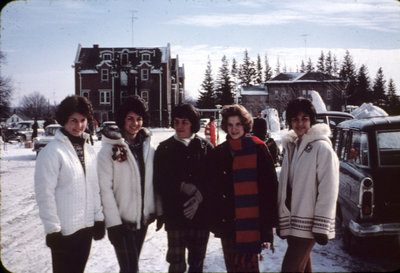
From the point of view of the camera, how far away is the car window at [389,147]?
4.55 meters

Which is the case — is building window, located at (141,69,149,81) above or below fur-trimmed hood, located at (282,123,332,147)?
above

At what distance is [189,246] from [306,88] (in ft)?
129

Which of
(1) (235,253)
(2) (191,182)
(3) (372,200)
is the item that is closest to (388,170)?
(3) (372,200)

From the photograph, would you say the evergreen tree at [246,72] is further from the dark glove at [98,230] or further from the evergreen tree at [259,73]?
the dark glove at [98,230]

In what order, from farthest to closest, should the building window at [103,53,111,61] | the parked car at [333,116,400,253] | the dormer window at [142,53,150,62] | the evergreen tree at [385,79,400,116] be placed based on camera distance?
the building window at [103,53,111,61], the dormer window at [142,53,150,62], the evergreen tree at [385,79,400,116], the parked car at [333,116,400,253]

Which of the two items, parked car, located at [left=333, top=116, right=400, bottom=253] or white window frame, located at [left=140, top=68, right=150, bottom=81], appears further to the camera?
white window frame, located at [left=140, top=68, right=150, bottom=81]

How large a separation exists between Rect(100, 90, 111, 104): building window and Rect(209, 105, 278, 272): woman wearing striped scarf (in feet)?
125

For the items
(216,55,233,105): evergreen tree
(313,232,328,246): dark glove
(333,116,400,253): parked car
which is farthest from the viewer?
(216,55,233,105): evergreen tree

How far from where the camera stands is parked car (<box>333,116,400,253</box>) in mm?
Answer: 4098

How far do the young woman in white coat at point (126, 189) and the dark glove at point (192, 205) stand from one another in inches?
14.9

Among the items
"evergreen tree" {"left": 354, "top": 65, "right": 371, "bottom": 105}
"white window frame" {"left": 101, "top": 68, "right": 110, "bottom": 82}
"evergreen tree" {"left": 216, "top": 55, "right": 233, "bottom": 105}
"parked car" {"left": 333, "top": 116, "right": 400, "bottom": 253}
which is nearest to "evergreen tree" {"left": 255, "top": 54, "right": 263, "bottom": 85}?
"evergreen tree" {"left": 216, "top": 55, "right": 233, "bottom": 105}

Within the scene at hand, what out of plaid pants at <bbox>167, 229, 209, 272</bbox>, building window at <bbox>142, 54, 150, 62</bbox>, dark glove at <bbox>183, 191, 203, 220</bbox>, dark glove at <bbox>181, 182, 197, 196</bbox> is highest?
building window at <bbox>142, 54, 150, 62</bbox>

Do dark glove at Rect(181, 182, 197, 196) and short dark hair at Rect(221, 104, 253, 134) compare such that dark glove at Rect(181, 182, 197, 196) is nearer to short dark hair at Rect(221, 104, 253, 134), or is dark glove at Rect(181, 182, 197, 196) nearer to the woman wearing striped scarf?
the woman wearing striped scarf

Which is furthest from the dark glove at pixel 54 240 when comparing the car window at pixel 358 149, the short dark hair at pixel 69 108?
the car window at pixel 358 149
